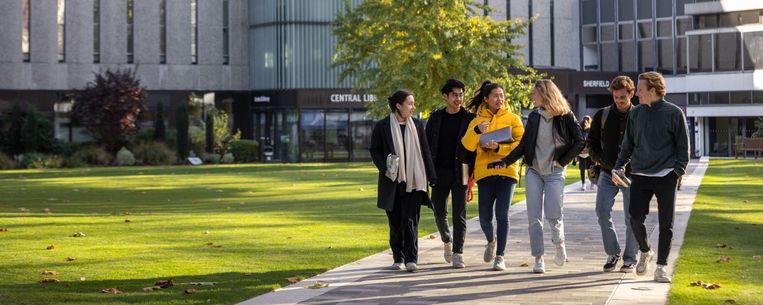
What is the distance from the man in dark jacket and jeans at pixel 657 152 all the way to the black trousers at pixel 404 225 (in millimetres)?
2172

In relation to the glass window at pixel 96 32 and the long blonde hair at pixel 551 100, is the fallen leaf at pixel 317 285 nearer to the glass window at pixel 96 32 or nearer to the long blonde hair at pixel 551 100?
the long blonde hair at pixel 551 100

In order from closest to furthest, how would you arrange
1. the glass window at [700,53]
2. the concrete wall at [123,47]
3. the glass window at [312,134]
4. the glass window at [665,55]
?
the concrete wall at [123,47]
the glass window at [312,134]
the glass window at [700,53]
the glass window at [665,55]

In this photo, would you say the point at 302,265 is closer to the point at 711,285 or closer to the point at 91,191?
the point at 711,285

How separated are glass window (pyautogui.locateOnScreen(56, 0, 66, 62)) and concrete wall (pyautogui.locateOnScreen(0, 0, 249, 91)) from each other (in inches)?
7.7

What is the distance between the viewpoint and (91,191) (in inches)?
1160

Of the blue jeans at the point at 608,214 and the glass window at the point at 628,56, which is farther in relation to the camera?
the glass window at the point at 628,56

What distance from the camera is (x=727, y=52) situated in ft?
215

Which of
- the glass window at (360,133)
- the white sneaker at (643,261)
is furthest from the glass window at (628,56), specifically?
the white sneaker at (643,261)

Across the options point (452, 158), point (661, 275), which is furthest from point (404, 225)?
point (661, 275)

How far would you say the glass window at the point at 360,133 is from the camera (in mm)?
61406

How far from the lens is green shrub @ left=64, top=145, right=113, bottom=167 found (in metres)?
52.0

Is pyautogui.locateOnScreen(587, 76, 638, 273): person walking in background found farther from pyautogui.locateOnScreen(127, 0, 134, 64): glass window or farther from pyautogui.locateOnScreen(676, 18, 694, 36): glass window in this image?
pyautogui.locateOnScreen(676, 18, 694, 36): glass window

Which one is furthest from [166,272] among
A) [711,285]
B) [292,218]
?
[292,218]

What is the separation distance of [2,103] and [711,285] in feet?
168
